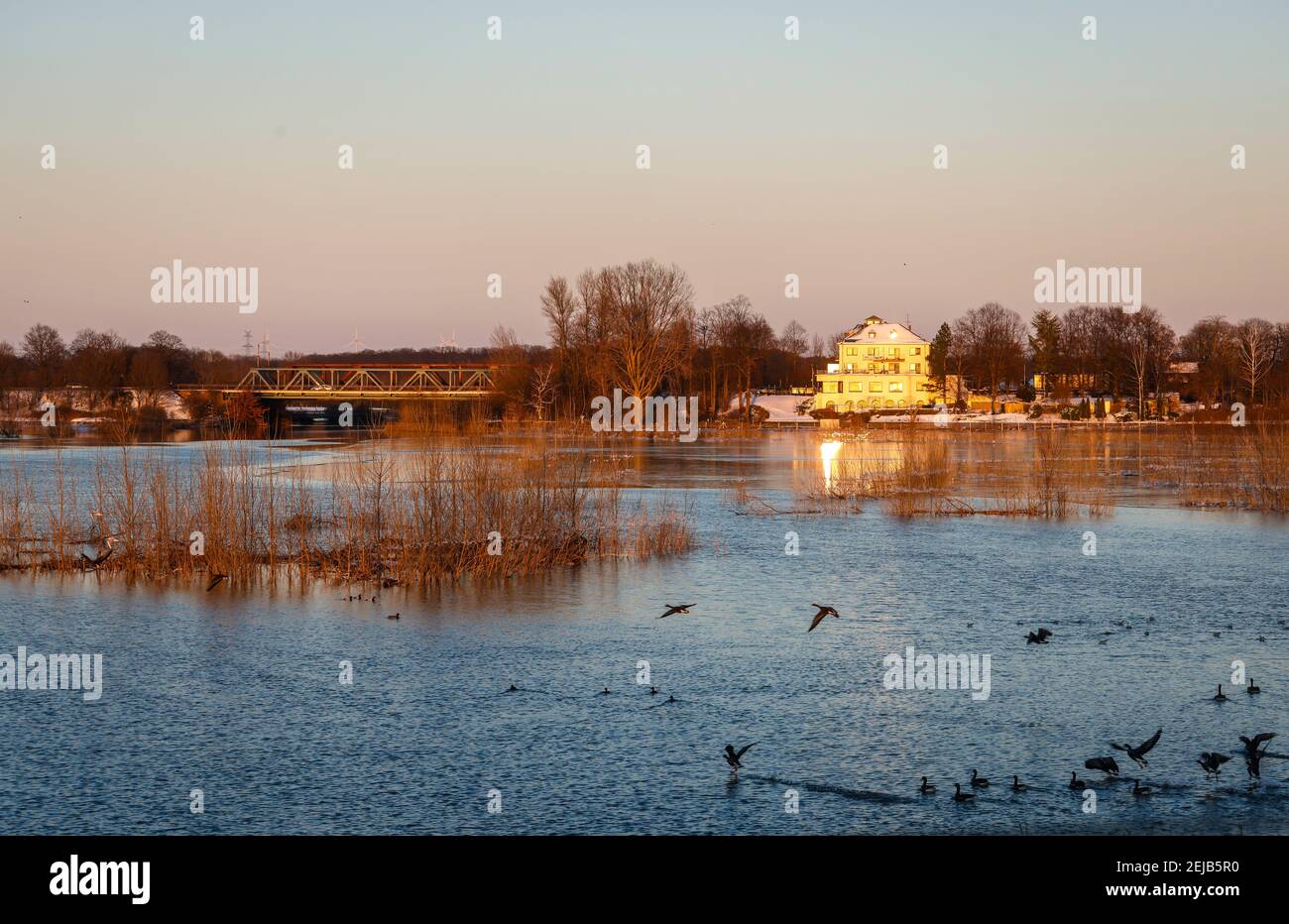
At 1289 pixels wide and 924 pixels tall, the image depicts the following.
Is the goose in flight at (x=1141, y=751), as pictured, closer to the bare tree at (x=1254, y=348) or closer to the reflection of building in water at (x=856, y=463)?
the reflection of building in water at (x=856, y=463)

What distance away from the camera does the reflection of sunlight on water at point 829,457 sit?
32.0 m

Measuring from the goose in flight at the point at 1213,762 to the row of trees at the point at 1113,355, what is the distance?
253 feet

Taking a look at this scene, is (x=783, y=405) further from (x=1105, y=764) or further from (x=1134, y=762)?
(x=1105, y=764)

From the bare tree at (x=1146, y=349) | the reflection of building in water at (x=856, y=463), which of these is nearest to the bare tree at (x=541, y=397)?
the reflection of building in water at (x=856, y=463)

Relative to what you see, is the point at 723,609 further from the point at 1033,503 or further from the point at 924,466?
Result: the point at 924,466

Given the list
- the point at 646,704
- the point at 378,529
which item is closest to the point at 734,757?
the point at 646,704

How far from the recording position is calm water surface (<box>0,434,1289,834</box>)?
7.63 meters

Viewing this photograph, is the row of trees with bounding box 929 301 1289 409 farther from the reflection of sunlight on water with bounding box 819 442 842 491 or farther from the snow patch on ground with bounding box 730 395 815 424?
the reflection of sunlight on water with bounding box 819 442 842 491

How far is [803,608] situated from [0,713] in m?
8.71

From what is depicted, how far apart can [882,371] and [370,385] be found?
56.6m

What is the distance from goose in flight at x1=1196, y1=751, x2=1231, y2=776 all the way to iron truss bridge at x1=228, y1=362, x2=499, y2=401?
77792 mm

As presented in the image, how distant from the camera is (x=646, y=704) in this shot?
10156mm

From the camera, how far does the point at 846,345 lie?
12400 cm

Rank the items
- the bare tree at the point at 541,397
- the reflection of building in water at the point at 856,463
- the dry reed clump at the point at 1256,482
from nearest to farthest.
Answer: the bare tree at the point at 541,397, the dry reed clump at the point at 1256,482, the reflection of building in water at the point at 856,463
